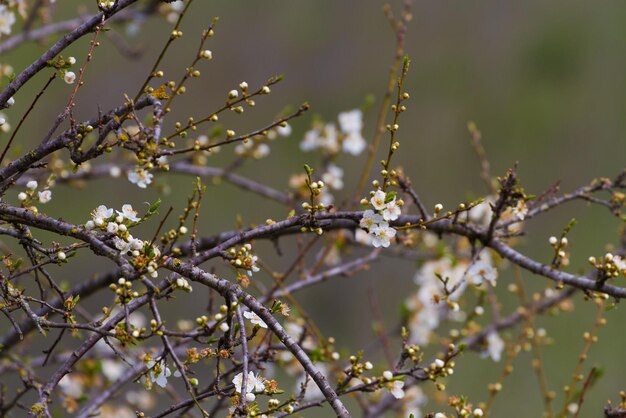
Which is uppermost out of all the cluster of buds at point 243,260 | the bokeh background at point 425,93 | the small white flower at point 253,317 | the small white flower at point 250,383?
the bokeh background at point 425,93

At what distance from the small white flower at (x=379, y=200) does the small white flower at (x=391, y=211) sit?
0.01 metres

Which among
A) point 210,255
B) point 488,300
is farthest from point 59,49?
point 488,300

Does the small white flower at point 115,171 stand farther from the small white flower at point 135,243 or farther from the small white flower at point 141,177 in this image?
the small white flower at point 135,243

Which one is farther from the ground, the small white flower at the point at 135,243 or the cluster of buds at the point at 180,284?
the small white flower at the point at 135,243

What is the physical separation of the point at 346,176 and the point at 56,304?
5.66 meters

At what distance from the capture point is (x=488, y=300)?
2.70 metres

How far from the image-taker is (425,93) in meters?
8.01

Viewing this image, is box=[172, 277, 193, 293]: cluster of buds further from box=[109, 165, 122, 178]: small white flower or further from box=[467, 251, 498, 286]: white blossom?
box=[109, 165, 122, 178]: small white flower

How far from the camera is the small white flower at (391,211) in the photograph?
4.68ft

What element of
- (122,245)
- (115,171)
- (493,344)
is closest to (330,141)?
(115,171)

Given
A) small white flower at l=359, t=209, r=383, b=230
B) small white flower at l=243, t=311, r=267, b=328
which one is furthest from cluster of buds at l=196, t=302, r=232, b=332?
small white flower at l=359, t=209, r=383, b=230

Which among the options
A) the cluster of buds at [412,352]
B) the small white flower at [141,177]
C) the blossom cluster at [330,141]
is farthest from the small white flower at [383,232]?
the blossom cluster at [330,141]

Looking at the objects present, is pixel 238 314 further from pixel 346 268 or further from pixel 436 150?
pixel 436 150

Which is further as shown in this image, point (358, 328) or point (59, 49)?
point (358, 328)
